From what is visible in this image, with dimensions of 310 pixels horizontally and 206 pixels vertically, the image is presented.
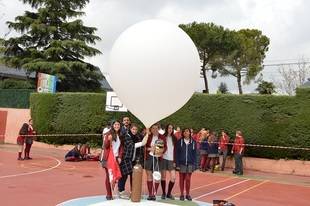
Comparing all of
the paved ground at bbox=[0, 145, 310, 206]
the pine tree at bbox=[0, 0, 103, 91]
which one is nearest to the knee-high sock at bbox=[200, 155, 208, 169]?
the paved ground at bbox=[0, 145, 310, 206]

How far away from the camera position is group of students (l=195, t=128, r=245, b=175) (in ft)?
54.9

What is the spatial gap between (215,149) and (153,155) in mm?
7769

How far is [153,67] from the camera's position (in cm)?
805

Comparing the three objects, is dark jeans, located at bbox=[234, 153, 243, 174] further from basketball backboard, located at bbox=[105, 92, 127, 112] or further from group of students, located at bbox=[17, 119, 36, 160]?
group of students, located at bbox=[17, 119, 36, 160]

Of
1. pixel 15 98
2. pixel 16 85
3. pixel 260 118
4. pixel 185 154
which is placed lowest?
pixel 185 154

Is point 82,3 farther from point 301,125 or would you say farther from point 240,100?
point 301,125

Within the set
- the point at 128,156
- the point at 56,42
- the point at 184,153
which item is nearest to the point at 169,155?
the point at 184,153

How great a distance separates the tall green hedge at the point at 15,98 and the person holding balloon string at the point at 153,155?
17.7 metres

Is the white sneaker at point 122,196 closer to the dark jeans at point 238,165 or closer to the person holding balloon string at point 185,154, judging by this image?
the person holding balloon string at point 185,154

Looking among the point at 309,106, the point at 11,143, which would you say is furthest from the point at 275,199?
the point at 11,143

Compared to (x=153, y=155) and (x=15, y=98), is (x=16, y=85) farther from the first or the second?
(x=153, y=155)

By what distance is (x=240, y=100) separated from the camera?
18453mm

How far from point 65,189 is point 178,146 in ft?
10.5

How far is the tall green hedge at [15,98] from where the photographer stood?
26.2 meters
